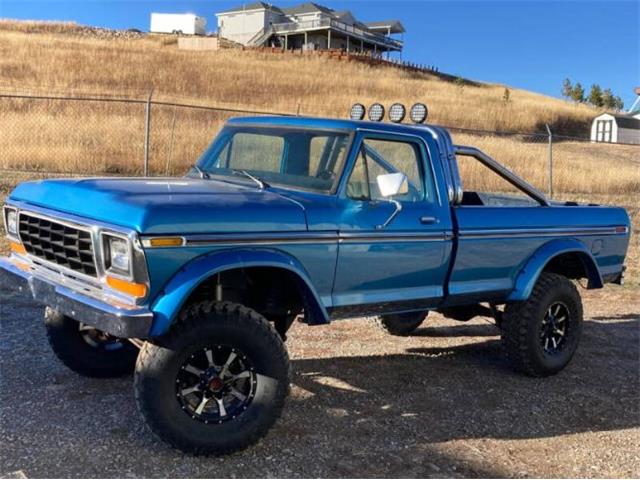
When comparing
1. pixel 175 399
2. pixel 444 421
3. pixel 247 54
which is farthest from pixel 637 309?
pixel 247 54

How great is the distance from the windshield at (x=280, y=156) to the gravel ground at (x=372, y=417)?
1539 mm

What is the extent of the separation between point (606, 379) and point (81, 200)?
4.39 meters

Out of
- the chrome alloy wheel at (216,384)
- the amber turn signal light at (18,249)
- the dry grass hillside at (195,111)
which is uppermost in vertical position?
the dry grass hillside at (195,111)

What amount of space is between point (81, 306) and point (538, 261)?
11.5 feet


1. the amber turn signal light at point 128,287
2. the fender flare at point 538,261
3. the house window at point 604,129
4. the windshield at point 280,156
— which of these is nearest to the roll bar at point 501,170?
the fender flare at point 538,261

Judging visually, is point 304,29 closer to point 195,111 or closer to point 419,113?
point 195,111

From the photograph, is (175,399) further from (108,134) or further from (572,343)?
(108,134)

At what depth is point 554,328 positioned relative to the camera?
18.8 feet

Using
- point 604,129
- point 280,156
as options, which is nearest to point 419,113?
point 280,156

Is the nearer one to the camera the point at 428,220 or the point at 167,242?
the point at 167,242

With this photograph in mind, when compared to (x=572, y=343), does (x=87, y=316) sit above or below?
above

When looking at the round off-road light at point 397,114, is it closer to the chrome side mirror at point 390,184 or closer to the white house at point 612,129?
the chrome side mirror at point 390,184

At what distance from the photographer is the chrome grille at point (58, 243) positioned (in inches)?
146

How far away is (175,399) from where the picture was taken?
3637mm
